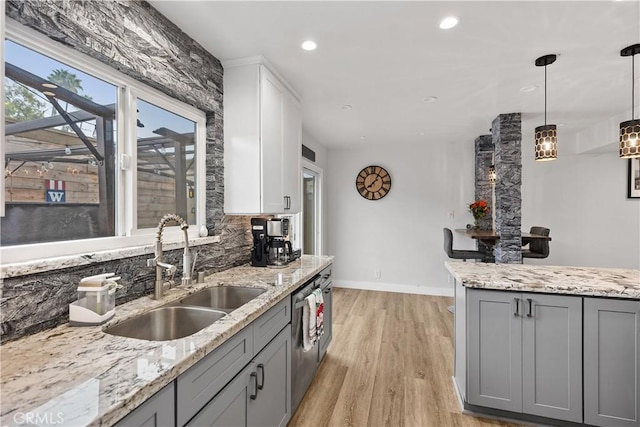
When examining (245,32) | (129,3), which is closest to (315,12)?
(245,32)

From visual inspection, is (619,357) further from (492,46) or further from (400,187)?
(400,187)

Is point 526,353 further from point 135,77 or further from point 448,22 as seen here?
point 135,77

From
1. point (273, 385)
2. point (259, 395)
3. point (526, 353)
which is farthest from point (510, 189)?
point (259, 395)

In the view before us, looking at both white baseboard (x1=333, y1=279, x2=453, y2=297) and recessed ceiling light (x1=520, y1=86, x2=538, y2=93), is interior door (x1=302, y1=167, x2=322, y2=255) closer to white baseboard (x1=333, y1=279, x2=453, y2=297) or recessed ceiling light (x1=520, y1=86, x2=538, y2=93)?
white baseboard (x1=333, y1=279, x2=453, y2=297)

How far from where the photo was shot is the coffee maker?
258cm

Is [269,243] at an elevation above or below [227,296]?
above

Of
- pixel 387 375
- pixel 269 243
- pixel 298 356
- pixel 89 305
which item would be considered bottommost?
pixel 387 375

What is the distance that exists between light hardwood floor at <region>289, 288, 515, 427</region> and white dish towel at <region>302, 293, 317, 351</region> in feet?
1.67

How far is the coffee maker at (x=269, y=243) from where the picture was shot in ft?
8.46

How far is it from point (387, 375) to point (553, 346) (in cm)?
128

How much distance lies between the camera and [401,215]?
522 cm

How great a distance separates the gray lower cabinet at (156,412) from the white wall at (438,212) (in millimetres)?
4666

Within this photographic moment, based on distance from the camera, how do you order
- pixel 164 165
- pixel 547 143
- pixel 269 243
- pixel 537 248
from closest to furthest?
pixel 164 165
pixel 547 143
pixel 269 243
pixel 537 248

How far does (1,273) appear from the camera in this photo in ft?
3.48
